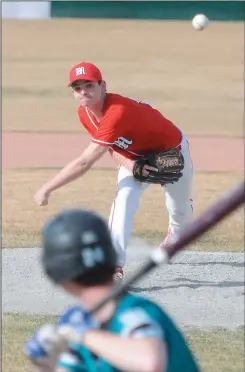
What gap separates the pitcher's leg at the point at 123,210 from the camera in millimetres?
7539

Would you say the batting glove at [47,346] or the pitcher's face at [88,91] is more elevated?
the batting glove at [47,346]

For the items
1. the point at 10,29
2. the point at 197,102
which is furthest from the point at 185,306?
the point at 10,29

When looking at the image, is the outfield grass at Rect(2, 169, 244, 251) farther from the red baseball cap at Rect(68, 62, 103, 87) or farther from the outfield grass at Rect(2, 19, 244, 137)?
the outfield grass at Rect(2, 19, 244, 137)

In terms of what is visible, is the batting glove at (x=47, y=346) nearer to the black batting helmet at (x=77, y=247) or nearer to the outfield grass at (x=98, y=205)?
the black batting helmet at (x=77, y=247)

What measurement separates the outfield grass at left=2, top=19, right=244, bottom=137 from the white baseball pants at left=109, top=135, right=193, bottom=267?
1148 centimetres

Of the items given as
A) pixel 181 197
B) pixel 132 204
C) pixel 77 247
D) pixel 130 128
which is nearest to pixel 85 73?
pixel 130 128

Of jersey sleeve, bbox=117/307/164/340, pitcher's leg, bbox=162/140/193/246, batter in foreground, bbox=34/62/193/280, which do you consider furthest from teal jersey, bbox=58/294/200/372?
pitcher's leg, bbox=162/140/193/246

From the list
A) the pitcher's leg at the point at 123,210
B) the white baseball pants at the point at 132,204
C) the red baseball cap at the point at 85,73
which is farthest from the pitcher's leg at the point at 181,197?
the red baseball cap at the point at 85,73

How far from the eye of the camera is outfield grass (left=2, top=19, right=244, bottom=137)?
22.3 meters

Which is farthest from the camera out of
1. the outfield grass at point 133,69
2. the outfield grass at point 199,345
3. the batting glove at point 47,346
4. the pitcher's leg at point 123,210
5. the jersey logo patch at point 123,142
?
the outfield grass at point 133,69

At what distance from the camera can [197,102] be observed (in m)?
25.3

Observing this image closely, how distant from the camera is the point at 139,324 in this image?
8.69 feet

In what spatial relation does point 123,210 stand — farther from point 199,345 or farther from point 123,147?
point 199,345

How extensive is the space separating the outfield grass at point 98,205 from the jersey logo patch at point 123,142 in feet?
5.55
